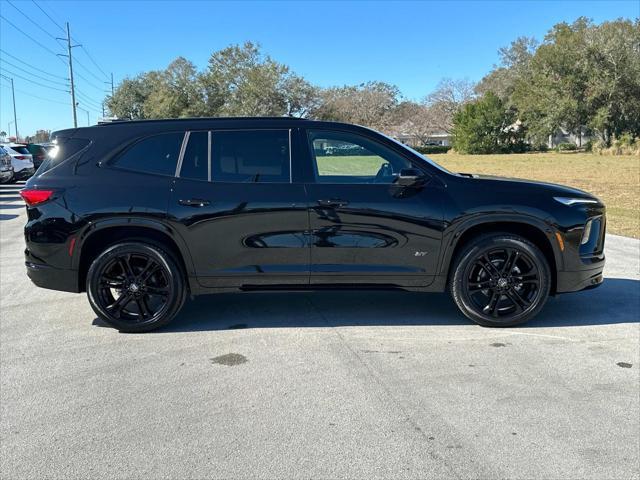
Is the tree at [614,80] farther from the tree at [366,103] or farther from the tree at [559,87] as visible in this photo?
the tree at [366,103]

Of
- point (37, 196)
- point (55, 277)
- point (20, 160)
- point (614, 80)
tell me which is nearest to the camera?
point (37, 196)

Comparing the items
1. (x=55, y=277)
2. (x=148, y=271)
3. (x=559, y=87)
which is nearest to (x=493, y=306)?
(x=148, y=271)

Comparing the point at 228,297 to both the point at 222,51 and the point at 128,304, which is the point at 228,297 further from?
the point at 222,51

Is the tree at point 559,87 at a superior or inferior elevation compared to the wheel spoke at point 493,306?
superior

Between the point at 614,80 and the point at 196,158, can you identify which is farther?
the point at 614,80

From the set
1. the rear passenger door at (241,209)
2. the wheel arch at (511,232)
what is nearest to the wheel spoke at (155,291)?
the rear passenger door at (241,209)

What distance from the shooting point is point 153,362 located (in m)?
4.19

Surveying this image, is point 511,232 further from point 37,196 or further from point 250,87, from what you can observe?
point 250,87

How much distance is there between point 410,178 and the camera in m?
4.59

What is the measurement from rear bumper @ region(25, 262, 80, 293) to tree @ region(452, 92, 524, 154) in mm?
65516

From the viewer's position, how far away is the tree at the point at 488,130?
217 feet

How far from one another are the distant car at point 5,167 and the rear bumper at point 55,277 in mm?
18642

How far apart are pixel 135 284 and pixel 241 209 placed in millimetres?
A: 1189

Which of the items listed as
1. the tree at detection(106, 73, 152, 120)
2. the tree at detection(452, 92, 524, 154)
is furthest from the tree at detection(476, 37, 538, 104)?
the tree at detection(106, 73, 152, 120)
